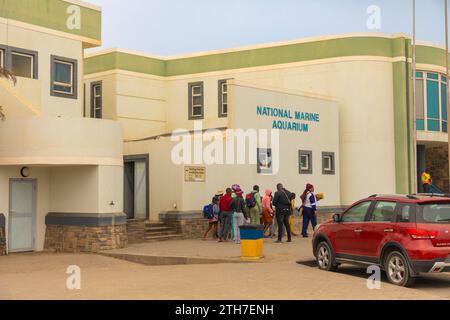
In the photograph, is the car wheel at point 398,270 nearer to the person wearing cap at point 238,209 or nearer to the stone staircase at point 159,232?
the person wearing cap at point 238,209

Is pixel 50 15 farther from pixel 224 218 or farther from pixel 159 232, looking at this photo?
pixel 224 218

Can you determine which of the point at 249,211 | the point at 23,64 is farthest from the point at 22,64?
the point at 249,211

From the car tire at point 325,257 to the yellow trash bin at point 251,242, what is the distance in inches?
70.6

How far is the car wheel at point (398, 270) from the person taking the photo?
12047 mm

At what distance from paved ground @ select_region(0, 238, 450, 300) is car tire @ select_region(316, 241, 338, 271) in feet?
0.76

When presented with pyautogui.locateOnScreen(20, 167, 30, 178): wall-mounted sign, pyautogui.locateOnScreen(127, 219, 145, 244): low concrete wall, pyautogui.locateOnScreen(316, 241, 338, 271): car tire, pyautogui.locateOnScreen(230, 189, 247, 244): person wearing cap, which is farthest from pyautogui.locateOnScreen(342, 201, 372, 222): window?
pyautogui.locateOnScreen(20, 167, 30, 178): wall-mounted sign

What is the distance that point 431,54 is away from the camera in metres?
31.2

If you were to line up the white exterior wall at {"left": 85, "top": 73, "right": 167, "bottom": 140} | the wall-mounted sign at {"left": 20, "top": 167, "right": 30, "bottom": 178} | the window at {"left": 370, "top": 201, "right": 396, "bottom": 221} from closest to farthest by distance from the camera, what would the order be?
the window at {"left": 370, "top": 201, "right": 396, "bottom": 221}, the wall-mounted sign at {"left": 20, "top": 167, "right": 30, "bottom": 178}, the white exterior wall at {"left": 85, "top": 73, "right": 167, "bottom": 140}

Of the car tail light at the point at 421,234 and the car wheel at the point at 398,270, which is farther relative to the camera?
the car wheel at the point at 398,270

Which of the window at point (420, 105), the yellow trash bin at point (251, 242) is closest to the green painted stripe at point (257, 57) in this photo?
the window at point (420, 105)

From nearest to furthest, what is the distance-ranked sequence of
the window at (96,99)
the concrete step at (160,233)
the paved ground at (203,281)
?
1. the paved ground at (203,281)
2. the concrete step at (160,233)
3. the window at (96,99)

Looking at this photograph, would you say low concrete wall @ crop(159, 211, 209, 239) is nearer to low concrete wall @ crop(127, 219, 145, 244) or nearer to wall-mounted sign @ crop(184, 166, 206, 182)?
wall-mounted sign @ crop(184, 166, 206, 182)

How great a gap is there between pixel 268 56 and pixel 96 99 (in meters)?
7.94

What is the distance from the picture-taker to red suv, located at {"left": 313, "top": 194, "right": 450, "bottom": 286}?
11828mm
